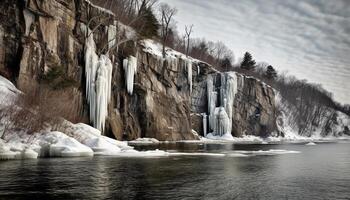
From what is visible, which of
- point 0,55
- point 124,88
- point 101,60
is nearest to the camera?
point 0,55

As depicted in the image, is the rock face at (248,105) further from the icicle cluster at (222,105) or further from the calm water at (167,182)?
the calm water at (167,182)

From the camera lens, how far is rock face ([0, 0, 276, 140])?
32.5 meters

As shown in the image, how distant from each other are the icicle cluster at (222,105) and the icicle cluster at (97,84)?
2574 cm

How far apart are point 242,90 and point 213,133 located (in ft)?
47.4

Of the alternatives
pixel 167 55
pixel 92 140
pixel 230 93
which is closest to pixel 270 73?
pixel 230 93

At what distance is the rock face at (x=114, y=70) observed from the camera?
3253cm

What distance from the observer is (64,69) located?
117 ft

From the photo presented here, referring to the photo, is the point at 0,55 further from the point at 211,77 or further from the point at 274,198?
the point at 211,77

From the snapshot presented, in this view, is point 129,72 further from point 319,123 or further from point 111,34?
point 319,123

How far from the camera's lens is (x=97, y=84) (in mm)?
37094

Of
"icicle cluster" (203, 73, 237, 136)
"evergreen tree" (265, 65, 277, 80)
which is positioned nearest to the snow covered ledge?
"icicle cluster" (203, 73, 237, 136)

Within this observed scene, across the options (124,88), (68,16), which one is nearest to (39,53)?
(68,16)

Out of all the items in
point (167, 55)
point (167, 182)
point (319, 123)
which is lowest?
point (167, 182)

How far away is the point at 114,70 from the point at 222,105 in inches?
1002
